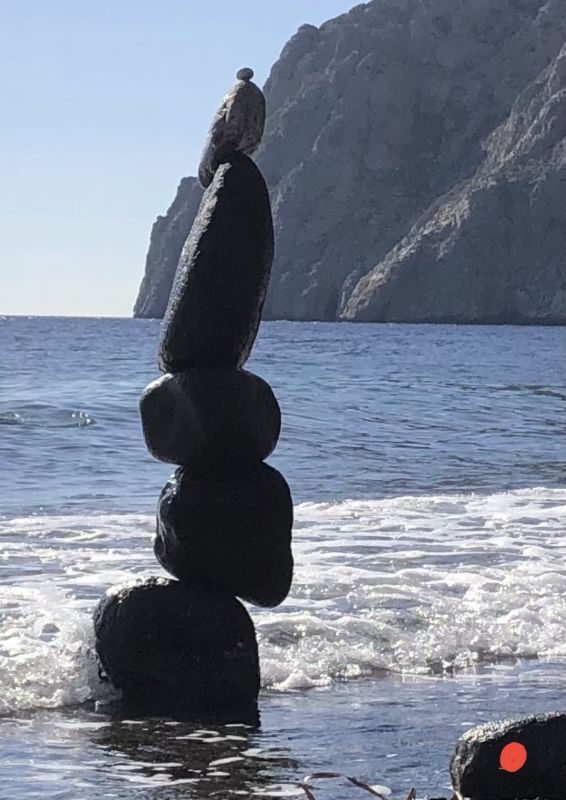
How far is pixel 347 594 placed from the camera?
29.9ft

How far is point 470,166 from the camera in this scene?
559 ft

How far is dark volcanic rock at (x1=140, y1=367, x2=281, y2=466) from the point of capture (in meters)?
6.70

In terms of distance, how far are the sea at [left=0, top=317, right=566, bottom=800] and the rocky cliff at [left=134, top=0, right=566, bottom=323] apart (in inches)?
5099

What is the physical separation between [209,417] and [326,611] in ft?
7.61

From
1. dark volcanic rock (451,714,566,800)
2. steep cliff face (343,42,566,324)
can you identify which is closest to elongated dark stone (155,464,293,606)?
dark volcanic rock (451,714,566,800)

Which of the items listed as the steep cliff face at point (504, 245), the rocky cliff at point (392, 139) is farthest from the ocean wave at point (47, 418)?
the rocky cliff at point (392, 139)

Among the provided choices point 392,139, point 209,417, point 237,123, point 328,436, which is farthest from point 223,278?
point 392,139

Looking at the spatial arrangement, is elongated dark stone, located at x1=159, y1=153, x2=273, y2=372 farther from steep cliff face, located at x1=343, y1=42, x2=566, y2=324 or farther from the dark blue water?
steep cliff face, located at x1=343, y1=42, x2=566, y2=324

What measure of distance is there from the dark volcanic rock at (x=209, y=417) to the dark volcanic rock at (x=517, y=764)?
8.46 ft

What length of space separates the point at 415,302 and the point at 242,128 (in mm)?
139492

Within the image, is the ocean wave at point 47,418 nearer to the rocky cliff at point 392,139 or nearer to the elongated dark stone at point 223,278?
the elongated dark stone at point 223,278

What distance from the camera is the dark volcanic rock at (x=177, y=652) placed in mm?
6559

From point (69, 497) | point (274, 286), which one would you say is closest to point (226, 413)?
point (69, 497)

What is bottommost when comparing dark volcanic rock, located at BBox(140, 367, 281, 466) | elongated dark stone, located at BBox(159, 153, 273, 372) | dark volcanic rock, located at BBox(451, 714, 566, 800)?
dark volcanic rock, located at BBox(451, 714, 566, 800)
